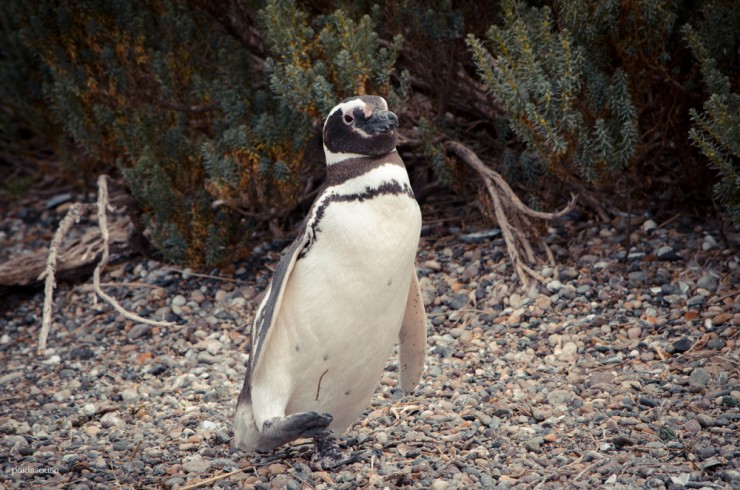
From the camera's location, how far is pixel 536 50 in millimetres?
4250

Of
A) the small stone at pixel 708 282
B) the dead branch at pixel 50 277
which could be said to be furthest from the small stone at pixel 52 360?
the small stone at pixel 708 282

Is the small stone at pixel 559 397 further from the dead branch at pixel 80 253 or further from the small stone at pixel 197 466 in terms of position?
the dead branch at pixel 80 253

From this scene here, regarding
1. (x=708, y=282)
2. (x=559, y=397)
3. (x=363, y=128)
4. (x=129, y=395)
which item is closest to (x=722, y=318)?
(x=708, y=282)

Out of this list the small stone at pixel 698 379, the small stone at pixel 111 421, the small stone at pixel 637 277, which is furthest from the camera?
the small stone at pixel 637 277

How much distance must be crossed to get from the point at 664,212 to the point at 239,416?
2613 mm

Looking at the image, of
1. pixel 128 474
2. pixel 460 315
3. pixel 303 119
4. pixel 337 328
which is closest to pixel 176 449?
pixel 128 474

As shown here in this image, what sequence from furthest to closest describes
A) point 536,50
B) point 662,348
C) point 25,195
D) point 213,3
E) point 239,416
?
point 25,195 → point 213,3 → point 536,50 → point 662,348 → point 239,416

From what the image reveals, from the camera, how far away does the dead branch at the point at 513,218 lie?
14.4 feet

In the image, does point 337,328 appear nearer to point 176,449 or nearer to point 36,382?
point 176,449

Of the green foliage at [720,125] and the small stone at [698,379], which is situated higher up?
the green foliage at [720,125]

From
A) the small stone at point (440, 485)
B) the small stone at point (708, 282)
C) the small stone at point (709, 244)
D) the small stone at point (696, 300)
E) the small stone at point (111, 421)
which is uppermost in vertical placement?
the small stone at point (709, 244)

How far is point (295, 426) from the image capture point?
278cm

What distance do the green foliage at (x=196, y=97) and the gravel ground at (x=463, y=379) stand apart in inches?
15.1

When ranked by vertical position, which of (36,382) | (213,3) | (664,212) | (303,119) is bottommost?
(36,382)
